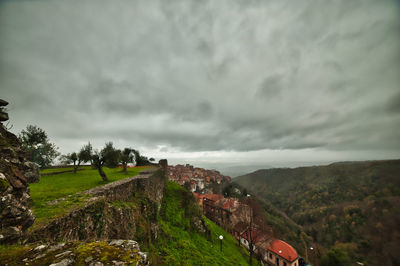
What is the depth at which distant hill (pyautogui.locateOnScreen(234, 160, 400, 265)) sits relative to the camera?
51031mm

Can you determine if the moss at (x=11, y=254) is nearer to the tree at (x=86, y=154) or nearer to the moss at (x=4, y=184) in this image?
the moss at (x=4, y=184)

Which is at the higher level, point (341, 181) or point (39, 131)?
point (39, 131)

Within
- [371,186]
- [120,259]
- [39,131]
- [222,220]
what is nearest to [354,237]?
[371,186]

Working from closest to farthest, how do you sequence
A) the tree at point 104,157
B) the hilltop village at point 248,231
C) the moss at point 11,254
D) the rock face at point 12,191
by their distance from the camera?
the moss at point 11,254 → the rock face at point 12,191 → the tree at point 104,157 → the hilltop village at point 248,231

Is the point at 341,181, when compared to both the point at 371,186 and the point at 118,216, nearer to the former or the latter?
the point at 371,186

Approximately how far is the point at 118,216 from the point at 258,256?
1133 inches

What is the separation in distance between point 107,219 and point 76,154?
865 inches

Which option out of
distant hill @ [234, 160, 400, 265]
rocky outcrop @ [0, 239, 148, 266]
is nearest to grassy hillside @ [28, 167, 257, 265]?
rocky outcrop @ [0, 239, 148, 266]

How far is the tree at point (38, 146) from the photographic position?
25500 mm

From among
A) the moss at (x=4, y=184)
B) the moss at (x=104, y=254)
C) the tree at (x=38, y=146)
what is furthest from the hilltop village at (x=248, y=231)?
the tree at (x=38, y=146)

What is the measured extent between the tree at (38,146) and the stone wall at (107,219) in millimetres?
23914

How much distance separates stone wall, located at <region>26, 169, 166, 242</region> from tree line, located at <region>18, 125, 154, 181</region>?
5138 mm

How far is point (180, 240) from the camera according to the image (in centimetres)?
1309

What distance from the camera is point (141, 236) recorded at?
10.0 m
